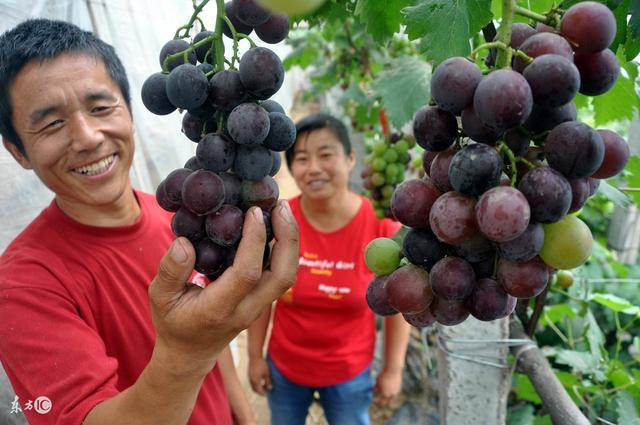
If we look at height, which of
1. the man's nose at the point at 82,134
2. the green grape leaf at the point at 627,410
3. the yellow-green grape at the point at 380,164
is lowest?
the green grape leaf at the point at 627,410

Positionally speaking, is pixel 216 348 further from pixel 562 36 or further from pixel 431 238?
pixel 562 36

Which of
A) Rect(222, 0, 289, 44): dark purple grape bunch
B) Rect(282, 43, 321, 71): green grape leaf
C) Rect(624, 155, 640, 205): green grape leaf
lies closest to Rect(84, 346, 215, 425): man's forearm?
Rect(222, 0, 289, 44): dark purple grape bunch

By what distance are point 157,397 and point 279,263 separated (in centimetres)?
41

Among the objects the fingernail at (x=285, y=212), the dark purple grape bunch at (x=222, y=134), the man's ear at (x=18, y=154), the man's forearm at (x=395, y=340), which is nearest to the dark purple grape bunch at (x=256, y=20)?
the dark purple grape bunch at (x=222, y=134)

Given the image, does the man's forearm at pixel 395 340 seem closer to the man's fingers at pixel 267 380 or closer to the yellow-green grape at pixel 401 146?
the man's fingers at pixel 267 380

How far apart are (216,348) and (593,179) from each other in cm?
71

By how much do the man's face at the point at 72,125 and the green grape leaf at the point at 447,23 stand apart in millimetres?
949

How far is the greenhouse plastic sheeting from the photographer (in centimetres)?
188

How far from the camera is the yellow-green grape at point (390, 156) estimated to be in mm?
2418

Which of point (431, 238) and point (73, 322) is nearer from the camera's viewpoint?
point (431, 238)

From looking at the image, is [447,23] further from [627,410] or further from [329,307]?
[329,307]

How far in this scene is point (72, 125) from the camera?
1287 millimetres

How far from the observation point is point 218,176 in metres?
0.75

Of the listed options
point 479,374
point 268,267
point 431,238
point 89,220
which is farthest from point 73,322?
point 479,374
